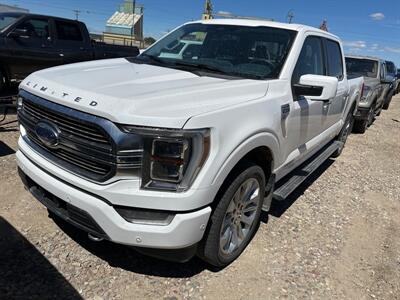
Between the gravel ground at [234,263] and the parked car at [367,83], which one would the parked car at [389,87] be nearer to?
the parked car at [367,83]

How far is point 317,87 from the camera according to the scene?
344 centimetres

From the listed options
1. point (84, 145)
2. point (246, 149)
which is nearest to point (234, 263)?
point (246, 149)

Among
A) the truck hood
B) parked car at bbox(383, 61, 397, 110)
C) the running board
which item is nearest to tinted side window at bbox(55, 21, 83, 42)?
the truck hood

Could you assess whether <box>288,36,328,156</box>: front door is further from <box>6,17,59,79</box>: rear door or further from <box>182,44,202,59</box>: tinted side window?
<box>6,17,59,79</box>: rear door

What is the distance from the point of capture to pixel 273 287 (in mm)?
3066

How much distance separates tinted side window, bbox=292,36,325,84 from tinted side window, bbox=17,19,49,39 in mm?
6723

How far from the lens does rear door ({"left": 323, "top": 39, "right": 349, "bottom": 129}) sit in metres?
4.89

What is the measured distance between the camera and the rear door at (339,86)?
4.89 m

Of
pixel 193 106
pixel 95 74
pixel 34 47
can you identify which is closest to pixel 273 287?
pixel 193 106

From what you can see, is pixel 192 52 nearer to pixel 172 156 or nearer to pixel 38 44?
pixel 172 156

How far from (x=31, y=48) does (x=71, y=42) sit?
112 centimetres

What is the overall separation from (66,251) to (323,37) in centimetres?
375

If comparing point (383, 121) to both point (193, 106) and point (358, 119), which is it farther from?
point (193, 106)

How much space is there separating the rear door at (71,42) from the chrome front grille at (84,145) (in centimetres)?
694
